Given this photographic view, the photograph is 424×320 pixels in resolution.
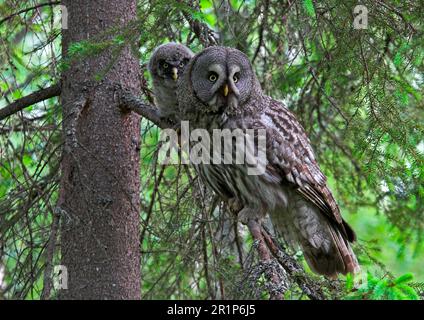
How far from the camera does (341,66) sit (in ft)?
12.7

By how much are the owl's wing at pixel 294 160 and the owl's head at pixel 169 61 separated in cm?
65

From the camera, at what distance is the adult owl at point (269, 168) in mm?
4082

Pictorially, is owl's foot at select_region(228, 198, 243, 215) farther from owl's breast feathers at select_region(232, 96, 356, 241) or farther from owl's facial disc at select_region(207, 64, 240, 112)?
owl's facial disc at select_region(207, 64, 240, 112)

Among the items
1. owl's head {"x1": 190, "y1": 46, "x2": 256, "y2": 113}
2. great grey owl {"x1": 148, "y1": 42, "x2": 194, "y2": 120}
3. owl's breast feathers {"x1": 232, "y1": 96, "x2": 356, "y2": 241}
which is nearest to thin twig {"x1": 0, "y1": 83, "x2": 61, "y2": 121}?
great grey owl {"x1": 148, "y1": 42, "x2": 194, "y2": 120}

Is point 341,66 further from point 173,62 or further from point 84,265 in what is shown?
point 84,265

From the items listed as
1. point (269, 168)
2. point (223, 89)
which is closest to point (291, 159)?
point (269, 168)

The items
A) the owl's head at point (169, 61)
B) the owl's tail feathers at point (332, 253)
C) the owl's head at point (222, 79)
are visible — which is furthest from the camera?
the owl's head at point (169, 61)

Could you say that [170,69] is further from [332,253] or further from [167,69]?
[332,253]

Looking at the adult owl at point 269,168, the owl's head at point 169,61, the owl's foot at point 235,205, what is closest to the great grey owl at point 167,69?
the owl's head at point 169,61

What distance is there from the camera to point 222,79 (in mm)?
4074

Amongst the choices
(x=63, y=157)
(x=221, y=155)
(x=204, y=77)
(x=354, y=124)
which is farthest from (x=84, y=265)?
(x=354, y=124)

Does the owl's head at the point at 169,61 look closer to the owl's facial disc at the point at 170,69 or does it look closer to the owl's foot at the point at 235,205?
the owl's facial disc at the point at 170,69

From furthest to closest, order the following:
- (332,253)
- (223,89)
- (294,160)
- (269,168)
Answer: (332,253) < (294,160) < (269,168) < (223,89)

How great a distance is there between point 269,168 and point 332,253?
0.75 metres
